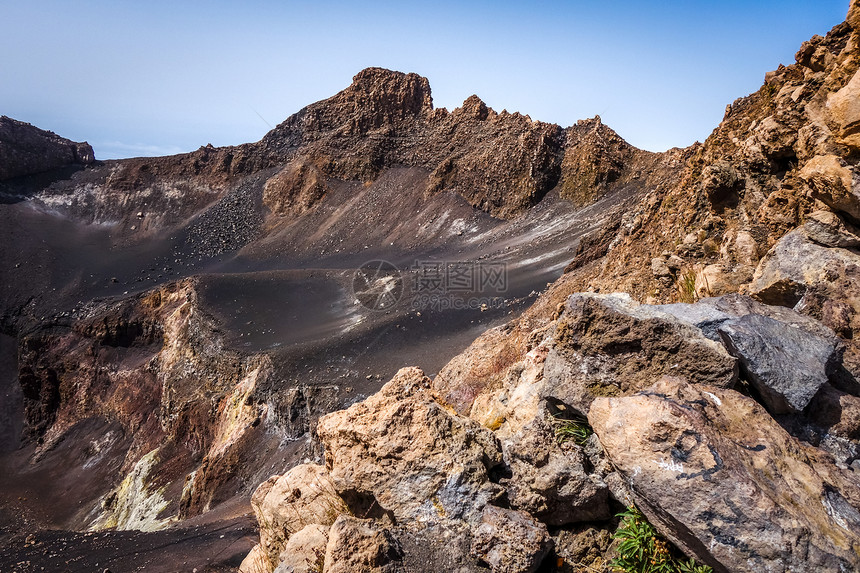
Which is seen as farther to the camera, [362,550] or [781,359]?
[362,550]

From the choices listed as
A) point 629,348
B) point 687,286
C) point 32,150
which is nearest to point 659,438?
point 629,348

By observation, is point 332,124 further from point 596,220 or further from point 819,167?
point 819,167

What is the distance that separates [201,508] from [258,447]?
8.60ft

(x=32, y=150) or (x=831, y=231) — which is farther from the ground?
(x=32, y=150)

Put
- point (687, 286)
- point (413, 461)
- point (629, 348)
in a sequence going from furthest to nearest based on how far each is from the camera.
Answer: point (687, 286) < point (413, 461) < point (629, 348)

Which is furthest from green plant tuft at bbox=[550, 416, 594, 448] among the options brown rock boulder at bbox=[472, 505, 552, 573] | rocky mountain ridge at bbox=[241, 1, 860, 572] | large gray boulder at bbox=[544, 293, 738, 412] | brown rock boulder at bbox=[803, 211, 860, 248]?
brown rock boulder at bbox=[803, 211, 860, 248]

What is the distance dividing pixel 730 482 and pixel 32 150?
2772 inches

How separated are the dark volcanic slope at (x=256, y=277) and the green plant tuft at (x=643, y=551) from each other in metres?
11.3

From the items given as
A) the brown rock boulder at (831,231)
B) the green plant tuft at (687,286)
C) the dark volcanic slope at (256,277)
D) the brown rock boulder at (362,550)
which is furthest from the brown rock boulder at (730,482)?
the dark volcanic slope at (256,277)

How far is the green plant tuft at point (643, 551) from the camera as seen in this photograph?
412 centimetres

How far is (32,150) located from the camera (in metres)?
55.2
